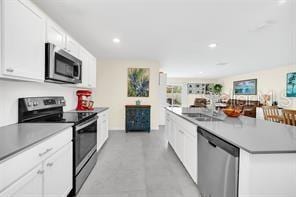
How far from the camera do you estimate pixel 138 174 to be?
8.38 ft

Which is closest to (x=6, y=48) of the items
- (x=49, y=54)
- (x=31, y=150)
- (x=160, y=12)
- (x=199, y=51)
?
(x=49, y=54)

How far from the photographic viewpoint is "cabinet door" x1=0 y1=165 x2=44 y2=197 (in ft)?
3.21

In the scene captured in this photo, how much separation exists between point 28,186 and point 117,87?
477cm

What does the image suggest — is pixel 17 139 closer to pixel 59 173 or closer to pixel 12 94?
pixel 59 173

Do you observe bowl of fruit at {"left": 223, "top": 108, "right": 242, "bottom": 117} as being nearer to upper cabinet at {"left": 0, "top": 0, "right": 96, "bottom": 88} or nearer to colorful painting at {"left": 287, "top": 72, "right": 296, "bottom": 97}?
upper cabinet at {"left": 0, "top": 0, "right": 96, "bottom": 88}

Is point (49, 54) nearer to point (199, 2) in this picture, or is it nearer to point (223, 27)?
point (199, 2)

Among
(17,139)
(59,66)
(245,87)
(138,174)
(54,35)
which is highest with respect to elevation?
(54,35)

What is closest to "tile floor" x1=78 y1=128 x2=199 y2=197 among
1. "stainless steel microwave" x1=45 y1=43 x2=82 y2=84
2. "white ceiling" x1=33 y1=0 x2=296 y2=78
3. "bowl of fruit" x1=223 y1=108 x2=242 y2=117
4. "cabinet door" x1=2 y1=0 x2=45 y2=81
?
"bowl of fruit" x1=223 y1=108 x2=242 y2=117

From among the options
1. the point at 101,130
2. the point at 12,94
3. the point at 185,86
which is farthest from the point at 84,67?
the point at 185,86

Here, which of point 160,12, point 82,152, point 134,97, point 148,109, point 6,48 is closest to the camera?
point 6,48

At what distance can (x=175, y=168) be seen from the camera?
9.03 feet

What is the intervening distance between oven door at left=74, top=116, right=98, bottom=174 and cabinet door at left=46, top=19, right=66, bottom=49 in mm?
1093

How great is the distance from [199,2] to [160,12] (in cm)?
56

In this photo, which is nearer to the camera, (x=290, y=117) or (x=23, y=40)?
(x=23, y=40)
